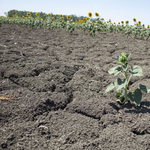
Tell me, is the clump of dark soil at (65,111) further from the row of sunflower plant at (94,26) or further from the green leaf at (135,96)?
the row of sunflower plant at (94,26)

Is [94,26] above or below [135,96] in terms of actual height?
above

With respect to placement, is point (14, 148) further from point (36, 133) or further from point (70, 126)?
point (70, 126)

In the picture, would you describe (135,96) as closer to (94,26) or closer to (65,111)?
(65,111)

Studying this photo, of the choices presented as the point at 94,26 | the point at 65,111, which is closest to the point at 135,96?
the point at 65,111

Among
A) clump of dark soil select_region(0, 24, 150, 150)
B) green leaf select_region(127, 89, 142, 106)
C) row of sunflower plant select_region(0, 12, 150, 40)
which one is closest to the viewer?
clump of dark soil select_region(0, 24, 150, 150)

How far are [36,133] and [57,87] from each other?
862mm

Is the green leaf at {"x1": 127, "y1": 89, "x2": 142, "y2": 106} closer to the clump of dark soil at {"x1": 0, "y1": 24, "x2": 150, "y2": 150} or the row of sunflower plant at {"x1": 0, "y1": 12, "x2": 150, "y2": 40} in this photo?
the clump of dark soil at {"x1": 0, "y1": 24, "x2": 150, "y2": 150}

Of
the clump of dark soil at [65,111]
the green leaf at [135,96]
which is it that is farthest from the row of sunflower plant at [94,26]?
the green leaf at [135,96]

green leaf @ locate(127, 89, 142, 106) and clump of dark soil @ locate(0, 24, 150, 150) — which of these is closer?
clump of dark soil @ locate(0, 24, 150, 150)

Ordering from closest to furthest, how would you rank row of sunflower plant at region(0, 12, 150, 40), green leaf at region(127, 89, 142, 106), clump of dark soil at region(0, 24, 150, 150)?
1. clump of dark soil at region(0, 24, 150, 150)
2. green leaf at region(127, 89, 142, 106)
3. row of sunflower plant at region(0, 12, 150, 40)

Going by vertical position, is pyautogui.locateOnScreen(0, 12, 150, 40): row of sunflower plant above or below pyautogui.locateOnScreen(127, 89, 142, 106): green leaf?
above

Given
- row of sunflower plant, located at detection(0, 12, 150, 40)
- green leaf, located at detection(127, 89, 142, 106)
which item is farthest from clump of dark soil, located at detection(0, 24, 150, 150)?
row of sunflower plant, located at detection(0, 12, 150, 40)

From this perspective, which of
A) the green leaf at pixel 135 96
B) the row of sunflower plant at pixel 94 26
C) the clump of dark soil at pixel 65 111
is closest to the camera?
the clump of dark soil at pixel 65 111

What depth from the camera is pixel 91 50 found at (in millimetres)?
4152
